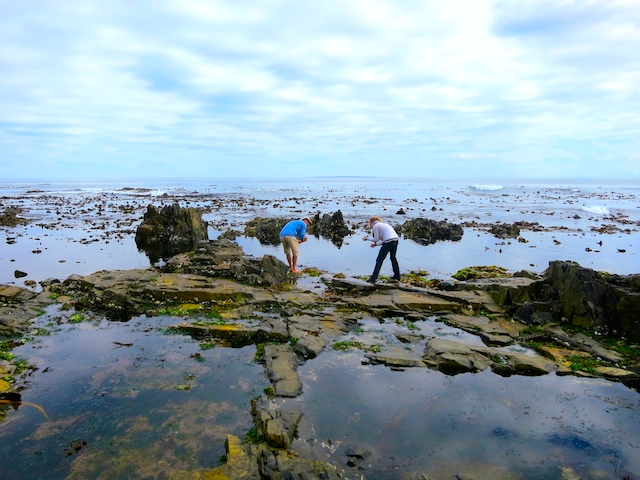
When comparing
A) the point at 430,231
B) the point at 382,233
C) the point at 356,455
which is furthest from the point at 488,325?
the point at 430,231

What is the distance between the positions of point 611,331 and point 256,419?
10.6 meters

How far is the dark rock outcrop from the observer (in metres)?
29.2

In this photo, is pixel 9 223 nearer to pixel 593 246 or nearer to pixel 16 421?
pixel 16 421

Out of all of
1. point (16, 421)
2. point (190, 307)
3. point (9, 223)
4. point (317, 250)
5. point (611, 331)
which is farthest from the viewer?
point (9, 223)

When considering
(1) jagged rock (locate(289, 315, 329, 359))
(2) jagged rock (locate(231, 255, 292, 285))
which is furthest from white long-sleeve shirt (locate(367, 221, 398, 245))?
(1) jagged rock (locate(289, 315, 329, 359))

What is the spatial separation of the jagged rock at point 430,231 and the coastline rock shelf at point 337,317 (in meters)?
15.1

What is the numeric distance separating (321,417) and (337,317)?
5539mm

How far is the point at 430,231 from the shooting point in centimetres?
3391

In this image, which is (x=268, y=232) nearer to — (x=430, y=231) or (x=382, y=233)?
(x=430, y=231)

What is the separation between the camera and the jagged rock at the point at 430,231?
107ft

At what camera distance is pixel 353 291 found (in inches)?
634

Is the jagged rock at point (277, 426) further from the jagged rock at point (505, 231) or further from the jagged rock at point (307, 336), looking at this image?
the jagged rock at point (505, 231)

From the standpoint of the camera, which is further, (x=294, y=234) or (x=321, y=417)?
(x=294, y=234)

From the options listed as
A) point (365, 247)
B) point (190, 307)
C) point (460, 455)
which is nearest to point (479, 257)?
point (365, 247)
